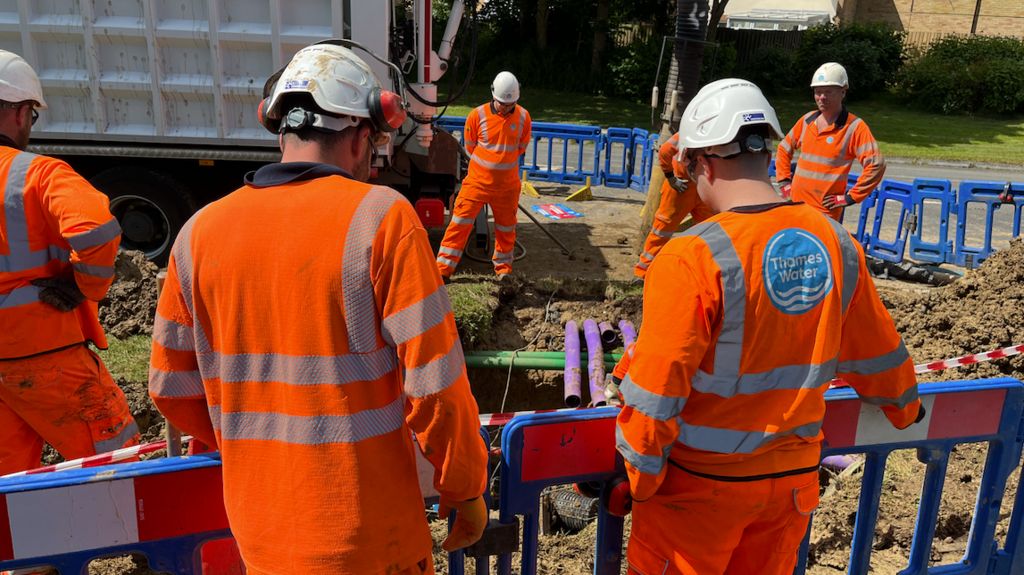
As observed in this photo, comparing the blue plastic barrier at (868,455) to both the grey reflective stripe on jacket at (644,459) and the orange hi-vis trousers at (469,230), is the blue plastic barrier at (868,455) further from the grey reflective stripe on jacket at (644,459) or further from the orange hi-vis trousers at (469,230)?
the orange hi-vis trousers at (469,230)

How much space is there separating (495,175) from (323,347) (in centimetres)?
594

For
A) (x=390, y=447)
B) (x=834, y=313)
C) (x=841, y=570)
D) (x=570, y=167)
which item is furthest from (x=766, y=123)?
(x=570, y=167)

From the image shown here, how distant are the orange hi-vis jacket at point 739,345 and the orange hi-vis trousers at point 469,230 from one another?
540 cm

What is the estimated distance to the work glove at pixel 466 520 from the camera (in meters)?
1.96

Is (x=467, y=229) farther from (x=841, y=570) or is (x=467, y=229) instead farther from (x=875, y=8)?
(x=875, y=8)

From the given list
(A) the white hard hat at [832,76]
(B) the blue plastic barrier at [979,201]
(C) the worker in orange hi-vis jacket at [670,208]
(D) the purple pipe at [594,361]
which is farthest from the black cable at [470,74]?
(B) the blue plastic barrier at [979,201]

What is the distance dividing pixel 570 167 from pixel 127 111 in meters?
8.87

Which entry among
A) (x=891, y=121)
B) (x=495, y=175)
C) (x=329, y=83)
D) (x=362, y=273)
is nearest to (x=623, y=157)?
(x=495, y=175)

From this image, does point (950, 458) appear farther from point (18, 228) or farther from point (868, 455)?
point (18, 228)

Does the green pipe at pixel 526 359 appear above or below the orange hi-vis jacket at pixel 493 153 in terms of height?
below

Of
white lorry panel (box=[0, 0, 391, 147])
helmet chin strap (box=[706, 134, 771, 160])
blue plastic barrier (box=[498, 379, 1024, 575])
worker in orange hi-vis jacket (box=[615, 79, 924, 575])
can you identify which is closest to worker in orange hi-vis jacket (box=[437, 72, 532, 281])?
white lorry panel (box=[0, 0, 391, 147])

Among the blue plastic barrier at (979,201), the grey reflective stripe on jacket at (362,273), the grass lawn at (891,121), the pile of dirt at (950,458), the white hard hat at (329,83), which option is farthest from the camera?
the grass lawn at (891,121)

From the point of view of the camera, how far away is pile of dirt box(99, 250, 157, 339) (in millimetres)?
6344

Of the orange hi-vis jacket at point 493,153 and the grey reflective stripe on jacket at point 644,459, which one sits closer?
the grey reflective stripe on jacket at point 644,459
